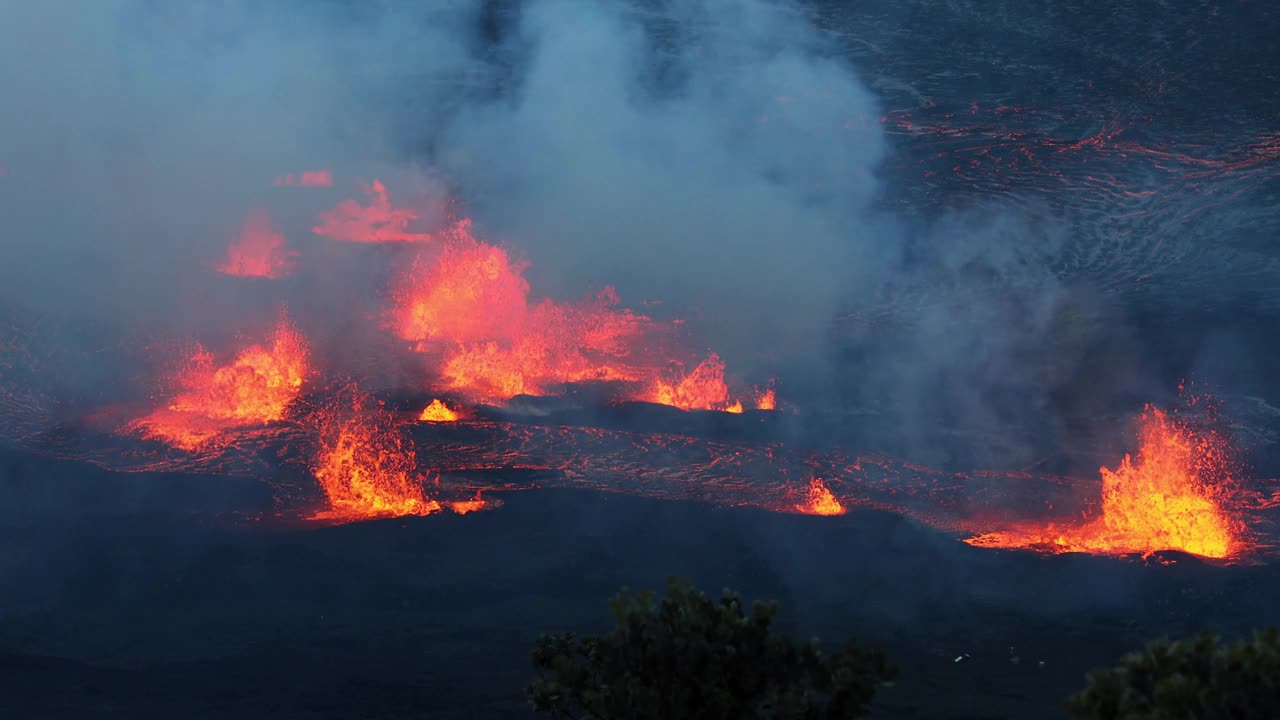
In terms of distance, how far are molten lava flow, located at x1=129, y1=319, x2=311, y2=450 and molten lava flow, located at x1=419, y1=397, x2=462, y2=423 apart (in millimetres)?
2284

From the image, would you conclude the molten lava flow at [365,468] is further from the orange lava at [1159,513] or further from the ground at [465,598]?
the orange lava at [1159,513]

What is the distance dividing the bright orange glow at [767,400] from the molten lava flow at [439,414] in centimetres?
516

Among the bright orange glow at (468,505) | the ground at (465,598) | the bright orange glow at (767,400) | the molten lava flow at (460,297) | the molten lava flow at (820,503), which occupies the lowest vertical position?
the ground at (465,598)

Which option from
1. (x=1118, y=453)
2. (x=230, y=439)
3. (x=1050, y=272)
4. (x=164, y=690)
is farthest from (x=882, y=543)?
(x=1050, y=272)

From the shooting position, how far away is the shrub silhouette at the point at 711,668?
5703 millimetres

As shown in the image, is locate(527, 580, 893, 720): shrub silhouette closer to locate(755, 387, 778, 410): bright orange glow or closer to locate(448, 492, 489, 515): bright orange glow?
locate(448, 492, 489, 515): bright orange glow

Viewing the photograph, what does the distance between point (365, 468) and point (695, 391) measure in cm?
636

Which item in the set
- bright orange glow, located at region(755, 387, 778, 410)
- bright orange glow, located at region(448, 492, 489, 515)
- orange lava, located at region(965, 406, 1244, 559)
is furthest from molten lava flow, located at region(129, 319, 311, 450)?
orange lava, located at region(965, 406, 1244, 559)

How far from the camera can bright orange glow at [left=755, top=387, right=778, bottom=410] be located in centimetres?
1919

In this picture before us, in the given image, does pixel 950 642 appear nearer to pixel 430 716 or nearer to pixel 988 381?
pixel 430 716

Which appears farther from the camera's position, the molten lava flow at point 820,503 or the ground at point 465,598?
the molten lava flow at point 820,503

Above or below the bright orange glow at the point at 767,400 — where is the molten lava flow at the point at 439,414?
below

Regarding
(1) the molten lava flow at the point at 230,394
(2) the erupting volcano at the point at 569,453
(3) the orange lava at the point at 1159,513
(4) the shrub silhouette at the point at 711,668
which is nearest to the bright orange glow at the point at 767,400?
(2) the erupting volcano at the point at 569,453

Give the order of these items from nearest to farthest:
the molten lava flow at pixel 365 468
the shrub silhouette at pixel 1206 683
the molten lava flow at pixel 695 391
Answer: the shrub silhouette at pixel 1206 683 < the molten lava flow at pixel 365 468 < the molten lava flow at pixel 695 391
